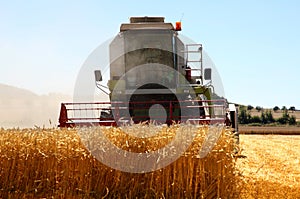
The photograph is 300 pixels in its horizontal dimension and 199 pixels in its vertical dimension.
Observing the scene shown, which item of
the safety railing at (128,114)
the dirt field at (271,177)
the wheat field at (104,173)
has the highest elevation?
the safety railing at (128,114)

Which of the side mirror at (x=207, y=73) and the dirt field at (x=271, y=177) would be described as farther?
the side mirror at (x=207, y=73)

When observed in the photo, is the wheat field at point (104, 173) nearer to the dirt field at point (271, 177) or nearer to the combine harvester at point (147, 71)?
the dirt field at point (271, 177)

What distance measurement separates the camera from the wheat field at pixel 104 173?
620 centimetres

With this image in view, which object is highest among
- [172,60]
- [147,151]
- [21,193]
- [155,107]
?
[172,60]

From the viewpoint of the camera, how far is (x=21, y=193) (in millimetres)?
6312

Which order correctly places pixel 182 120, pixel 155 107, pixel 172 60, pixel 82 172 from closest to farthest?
pixel 82 172 < pixel 182 120 < pixel 155 107 < pixel 172 60

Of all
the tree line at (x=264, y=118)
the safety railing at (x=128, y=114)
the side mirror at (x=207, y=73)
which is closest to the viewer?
the safety railing at (x=128, y=114)

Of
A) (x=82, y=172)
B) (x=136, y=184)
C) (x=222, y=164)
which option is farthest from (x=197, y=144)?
(x=82, y=172)

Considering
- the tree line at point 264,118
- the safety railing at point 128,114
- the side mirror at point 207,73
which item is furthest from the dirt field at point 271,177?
the tree line at point 264,118

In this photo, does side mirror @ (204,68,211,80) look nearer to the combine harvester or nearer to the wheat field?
the combine harvester

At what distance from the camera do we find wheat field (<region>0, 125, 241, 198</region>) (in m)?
6.20

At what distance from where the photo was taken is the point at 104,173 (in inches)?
245

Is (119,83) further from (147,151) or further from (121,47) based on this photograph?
(147,151)

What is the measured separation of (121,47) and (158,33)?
1.02m
